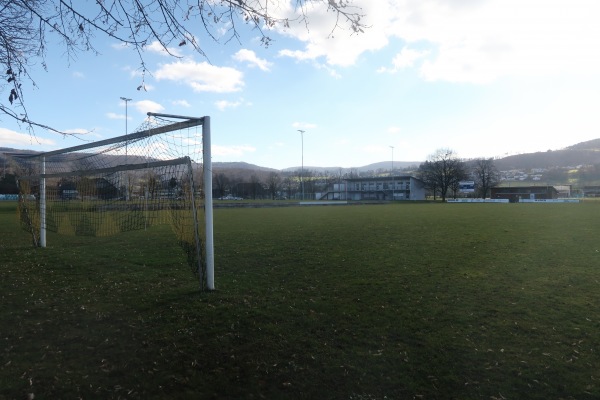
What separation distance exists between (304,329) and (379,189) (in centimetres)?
10250

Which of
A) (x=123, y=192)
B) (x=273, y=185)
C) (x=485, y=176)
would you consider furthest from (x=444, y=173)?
(x=123, y=192)

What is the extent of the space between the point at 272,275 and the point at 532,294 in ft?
15.9

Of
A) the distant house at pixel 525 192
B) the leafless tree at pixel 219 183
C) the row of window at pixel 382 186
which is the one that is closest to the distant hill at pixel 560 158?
the distant house at pixel 525 192

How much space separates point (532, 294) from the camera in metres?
7.02

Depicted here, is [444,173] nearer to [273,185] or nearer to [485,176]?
[485,176]

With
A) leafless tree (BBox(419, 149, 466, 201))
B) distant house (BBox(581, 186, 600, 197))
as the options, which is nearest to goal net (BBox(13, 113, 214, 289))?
leafless tree (BBox(419, 149, 466, 201))

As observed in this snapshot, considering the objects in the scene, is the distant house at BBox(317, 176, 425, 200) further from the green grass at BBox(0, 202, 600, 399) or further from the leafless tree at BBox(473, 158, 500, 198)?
the green grass at BBox(0, 202, 600, 399)

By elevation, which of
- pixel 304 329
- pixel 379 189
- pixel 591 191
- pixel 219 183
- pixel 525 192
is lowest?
pixel 304 329

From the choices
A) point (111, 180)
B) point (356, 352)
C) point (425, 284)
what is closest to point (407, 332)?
point (356, 352)

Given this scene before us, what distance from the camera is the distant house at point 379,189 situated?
101750mm

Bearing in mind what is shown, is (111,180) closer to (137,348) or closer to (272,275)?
(272,275)

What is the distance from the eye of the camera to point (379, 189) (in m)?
106

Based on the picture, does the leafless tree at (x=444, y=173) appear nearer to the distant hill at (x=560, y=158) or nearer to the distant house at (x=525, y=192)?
the distant house at (x=525, y=192)

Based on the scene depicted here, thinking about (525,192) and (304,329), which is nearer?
(304,329)
